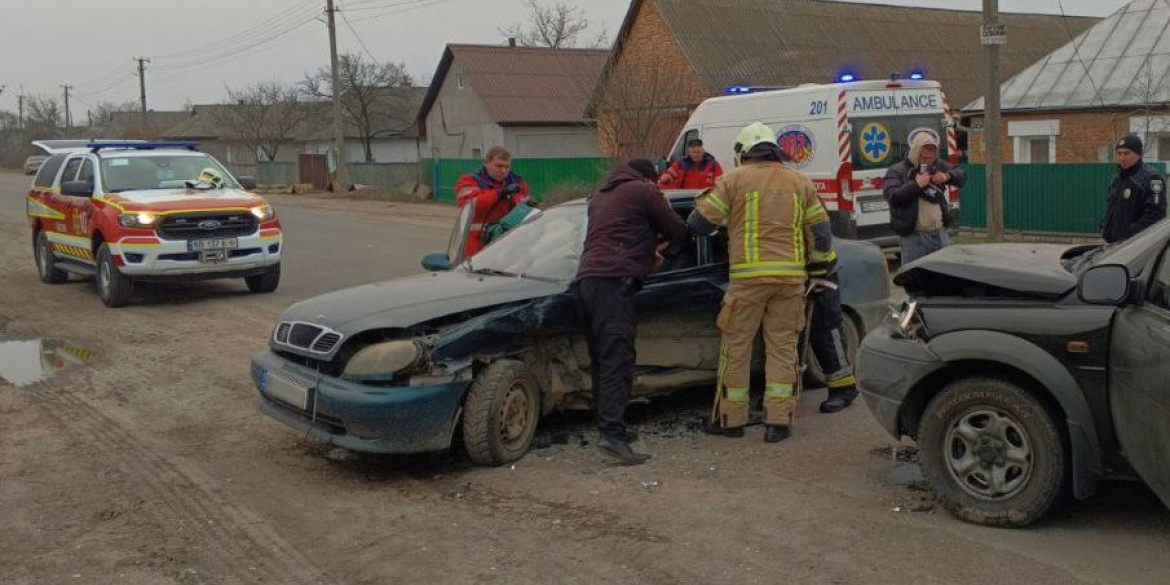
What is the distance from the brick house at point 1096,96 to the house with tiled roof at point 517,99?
63.2 feet

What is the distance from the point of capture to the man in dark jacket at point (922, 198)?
814cm

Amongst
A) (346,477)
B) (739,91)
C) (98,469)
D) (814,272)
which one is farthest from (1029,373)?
(739,91)

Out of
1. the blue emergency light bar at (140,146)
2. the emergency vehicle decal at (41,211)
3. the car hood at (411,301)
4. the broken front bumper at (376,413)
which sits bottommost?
the broken front bumper at (376,413)

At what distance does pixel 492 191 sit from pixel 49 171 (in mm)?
8529

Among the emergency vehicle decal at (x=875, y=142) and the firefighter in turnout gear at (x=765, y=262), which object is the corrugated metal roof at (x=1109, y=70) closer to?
the emergency vehicle decal at (x=875, y=142)

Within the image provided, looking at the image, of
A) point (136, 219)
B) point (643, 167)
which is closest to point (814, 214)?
point (643, 167)


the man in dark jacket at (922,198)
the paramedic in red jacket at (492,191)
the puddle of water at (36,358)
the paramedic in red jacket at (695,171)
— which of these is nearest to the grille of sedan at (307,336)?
the paramedic in red jacket at (492,191)

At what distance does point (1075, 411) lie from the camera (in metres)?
4.50

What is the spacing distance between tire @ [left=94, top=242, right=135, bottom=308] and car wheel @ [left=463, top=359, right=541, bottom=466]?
7.51 meters

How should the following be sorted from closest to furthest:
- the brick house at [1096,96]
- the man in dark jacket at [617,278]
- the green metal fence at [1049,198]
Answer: the man in dark jacket at [617,278]
the green metal fence at [1049,198]
the brick house at [1096,96]

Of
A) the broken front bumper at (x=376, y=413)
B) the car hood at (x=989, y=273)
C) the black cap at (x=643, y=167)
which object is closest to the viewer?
the car hood at (x=989, y=273)

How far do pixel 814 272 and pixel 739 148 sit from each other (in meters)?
0.83

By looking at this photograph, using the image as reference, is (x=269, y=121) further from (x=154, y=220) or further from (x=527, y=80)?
(x=154, y=220)

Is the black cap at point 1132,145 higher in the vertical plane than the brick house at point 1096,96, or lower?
lower
